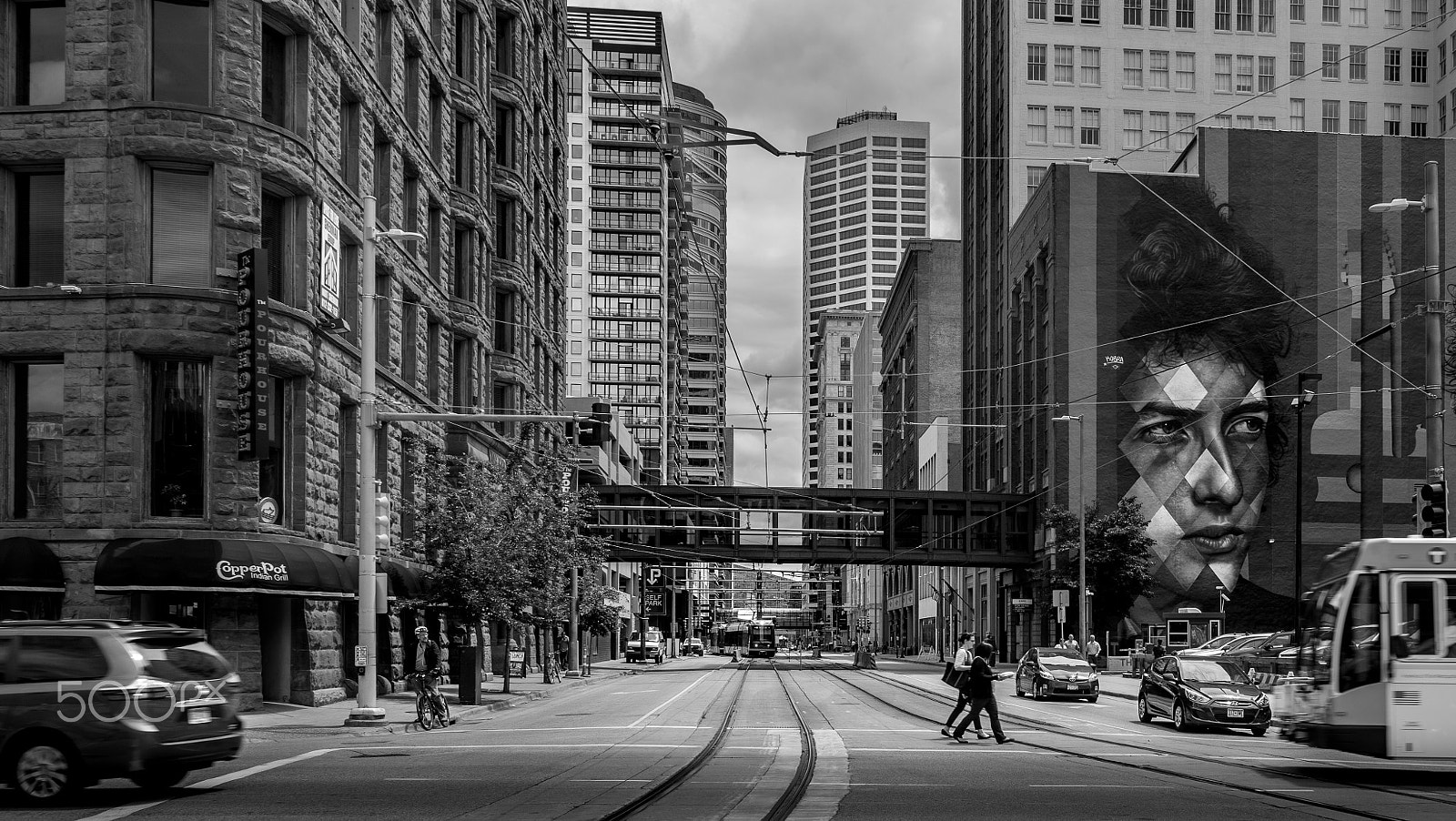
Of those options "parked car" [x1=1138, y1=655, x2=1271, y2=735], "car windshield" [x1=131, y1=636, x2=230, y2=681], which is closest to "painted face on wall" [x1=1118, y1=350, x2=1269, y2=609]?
"parked car" [x1=1138, y1=655, x2=1271, y2=735]

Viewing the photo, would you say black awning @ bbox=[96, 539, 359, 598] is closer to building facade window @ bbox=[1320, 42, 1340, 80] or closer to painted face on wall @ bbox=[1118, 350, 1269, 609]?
painted face on wall @ bbox=[1118, 350, 1269, 609]

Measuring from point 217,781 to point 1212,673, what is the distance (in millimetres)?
19835

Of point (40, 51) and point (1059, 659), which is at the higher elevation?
point (40, 51)

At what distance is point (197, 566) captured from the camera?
29.3 meters

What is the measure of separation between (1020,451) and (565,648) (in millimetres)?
28741

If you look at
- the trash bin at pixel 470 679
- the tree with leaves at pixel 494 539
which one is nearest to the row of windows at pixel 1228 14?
the tree with leaves at pixel 494 539

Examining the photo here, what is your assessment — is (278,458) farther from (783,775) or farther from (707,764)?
(783,775)

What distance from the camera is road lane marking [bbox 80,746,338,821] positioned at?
14664 millimetres

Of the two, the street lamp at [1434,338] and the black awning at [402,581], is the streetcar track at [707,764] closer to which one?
the street lamp at [1434,338]

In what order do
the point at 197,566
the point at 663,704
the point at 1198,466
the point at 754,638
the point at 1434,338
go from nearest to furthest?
the point at 1434,338 → the point at 197,566 → the point at 663,704 → the point at 1198,466 → the point at 754,638

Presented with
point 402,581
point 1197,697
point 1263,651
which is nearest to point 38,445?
point 402,581

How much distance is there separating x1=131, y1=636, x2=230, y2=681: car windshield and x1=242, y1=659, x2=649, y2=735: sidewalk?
30.9 ft

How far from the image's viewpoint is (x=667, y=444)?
183500mm

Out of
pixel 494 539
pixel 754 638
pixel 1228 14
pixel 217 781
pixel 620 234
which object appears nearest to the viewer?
pixel 217 781
